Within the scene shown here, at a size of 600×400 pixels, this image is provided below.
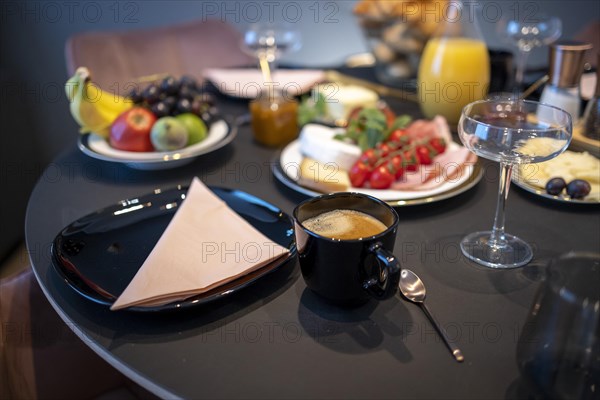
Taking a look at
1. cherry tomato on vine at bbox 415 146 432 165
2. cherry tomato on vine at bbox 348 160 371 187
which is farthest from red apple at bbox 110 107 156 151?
cherry tomato on vine at bbox 415 146 432 165

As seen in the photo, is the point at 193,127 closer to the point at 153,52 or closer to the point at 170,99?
the point at 170,99

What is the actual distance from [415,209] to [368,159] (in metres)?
0.13

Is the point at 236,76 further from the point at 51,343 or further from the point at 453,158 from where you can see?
the point at 51,343

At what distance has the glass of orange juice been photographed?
48.7 inches

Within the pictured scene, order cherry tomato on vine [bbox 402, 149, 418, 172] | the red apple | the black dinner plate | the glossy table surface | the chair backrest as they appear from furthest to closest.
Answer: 1. the chair backrest
2. the red apple
3. cherry tomato on vine [bbox 402, 149, 418, 172]
4. the black dinner plate
5. the glossy table surface

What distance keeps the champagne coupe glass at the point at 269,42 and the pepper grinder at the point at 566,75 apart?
0.66 meters

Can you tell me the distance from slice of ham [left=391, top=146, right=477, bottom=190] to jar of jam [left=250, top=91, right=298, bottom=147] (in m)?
0.33

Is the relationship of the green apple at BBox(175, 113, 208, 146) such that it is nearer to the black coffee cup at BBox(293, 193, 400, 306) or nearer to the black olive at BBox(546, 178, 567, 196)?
the black coffee cup at BBox(293, 193, 400, 306)

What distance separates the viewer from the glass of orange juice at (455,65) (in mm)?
1237

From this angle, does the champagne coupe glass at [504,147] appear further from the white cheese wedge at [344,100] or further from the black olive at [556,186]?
the white cheese wedge at [344,100]

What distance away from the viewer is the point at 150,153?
107 cm

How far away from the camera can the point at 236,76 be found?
1556mm

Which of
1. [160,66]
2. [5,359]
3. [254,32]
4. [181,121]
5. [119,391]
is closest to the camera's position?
[5,359]

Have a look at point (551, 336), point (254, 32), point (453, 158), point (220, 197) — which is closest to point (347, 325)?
point (551, 336)
